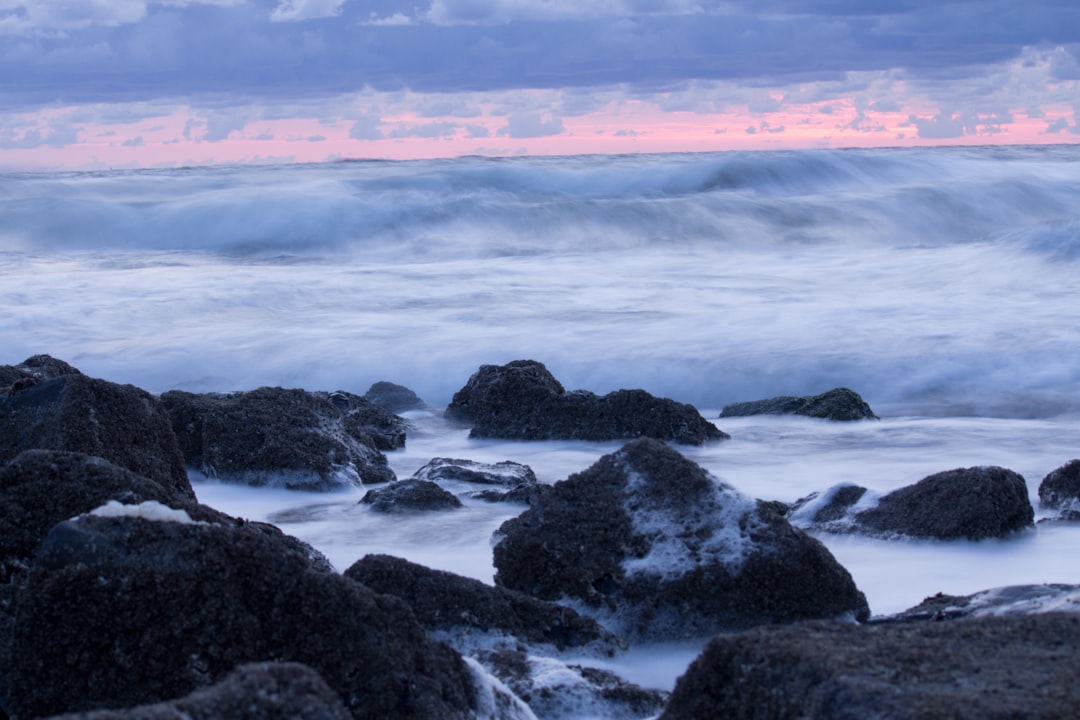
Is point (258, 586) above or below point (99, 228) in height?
below

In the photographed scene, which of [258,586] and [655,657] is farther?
[655,657]

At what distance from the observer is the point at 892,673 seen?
75.9 inches

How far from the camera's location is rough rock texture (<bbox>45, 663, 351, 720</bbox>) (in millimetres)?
1601

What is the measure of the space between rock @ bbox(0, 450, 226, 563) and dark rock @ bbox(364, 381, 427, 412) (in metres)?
5.33

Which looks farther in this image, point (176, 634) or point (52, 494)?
point (52, 494)

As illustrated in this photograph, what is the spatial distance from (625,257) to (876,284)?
192 inches

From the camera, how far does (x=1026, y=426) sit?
25.6ft

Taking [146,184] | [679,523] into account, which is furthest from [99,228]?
[679,523]

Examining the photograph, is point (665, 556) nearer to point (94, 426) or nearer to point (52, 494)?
point (52, 494)

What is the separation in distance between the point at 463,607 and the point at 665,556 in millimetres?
716

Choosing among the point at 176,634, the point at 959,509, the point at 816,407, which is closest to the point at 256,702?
the point at 176,634

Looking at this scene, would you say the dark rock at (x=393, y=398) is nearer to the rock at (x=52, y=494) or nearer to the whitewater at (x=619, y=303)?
the whitewater at (x=619, y=303)

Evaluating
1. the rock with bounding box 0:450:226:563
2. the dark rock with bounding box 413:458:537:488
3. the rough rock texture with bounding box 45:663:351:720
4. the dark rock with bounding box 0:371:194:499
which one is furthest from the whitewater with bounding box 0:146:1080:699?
the rough rock texture with bounding box 45:663:351:720

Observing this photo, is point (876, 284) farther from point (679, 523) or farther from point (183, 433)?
point (679, 523)
